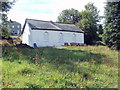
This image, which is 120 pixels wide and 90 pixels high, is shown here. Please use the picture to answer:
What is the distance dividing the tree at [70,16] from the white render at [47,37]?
554 inches

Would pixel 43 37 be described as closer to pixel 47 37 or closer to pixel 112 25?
pixel 47 37

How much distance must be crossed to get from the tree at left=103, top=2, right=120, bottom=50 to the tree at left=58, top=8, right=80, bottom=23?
2519 cm

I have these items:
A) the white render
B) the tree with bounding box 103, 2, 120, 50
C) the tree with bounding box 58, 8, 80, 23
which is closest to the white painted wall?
the white render

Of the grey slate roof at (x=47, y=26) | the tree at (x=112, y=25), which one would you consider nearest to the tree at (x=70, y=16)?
the grey slate roof at (x=47, y=26)

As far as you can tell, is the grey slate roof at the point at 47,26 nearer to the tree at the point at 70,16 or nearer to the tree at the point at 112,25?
the tree at the point at 112,25

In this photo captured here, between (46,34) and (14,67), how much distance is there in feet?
60.5

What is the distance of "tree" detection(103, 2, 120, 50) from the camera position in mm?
14587

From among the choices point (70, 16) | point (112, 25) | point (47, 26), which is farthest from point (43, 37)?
point (70, 16)

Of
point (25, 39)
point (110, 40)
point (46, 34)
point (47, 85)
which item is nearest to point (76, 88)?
point (47, 85)

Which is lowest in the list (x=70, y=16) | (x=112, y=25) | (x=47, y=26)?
(x=112, y=25)

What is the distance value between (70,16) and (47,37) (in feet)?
64.4

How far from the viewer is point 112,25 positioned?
1495 centimetres

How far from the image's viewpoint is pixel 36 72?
577 centimetres

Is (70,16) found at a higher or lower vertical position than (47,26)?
higher
